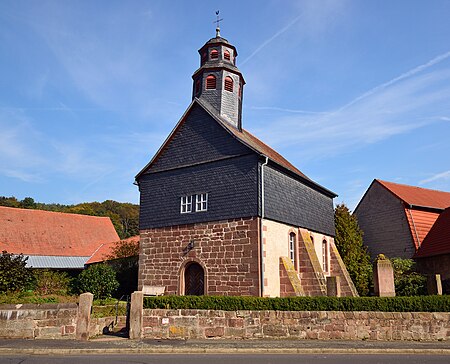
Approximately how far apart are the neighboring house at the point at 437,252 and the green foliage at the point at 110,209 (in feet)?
169

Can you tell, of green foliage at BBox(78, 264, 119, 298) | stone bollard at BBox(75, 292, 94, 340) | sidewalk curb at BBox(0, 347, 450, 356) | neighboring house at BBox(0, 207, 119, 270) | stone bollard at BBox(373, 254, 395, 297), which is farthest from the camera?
neighboring house at BBox(0, 207, 119, 270)

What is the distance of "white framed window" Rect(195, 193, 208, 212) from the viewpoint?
21.0m

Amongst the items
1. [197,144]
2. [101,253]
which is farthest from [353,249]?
[101,253]

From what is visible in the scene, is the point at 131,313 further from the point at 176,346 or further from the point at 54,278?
the point at 54,278

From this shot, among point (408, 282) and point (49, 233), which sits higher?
point (49, 233)

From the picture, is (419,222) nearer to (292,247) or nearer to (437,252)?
(437,252)

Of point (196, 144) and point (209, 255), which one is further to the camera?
point (196, 144)

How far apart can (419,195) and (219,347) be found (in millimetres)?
25383

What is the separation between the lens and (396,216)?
3027 cm

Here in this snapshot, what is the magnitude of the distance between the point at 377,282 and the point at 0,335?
1311 centimetres

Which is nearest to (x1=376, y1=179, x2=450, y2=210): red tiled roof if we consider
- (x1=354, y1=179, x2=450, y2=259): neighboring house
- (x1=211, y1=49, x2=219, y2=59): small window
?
(x1=354, y1=179, x2=450, y2=259): neighboring house

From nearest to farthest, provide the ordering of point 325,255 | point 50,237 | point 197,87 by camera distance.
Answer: point 197,87
point 325,255
point 50,237

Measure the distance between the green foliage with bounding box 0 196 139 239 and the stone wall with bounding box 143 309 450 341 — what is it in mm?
58354

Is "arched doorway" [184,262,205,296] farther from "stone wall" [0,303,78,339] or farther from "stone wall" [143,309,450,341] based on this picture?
"stone wall" [0,303,78,339]
